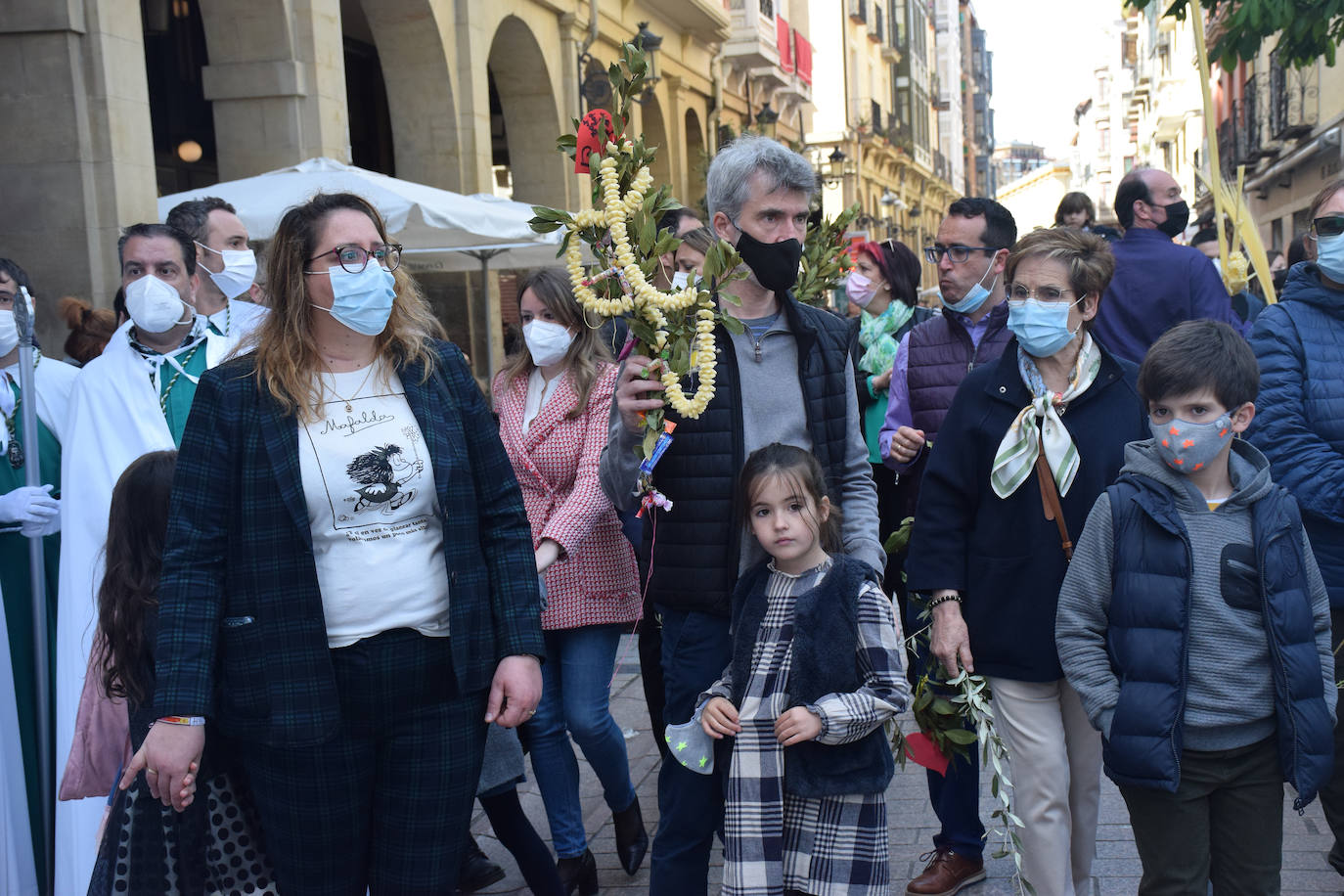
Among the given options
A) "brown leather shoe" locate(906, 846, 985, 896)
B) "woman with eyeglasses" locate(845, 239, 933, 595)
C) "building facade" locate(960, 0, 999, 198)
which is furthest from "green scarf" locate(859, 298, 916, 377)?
"building facade" locate(960, 0, 999, 198)

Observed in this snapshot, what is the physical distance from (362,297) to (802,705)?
1.51 metres

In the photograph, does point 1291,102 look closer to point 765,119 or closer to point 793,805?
point 765,119

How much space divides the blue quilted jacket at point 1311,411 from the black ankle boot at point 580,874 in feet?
8.49

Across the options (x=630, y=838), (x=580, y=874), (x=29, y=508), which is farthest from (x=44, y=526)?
(x=630, y=838)

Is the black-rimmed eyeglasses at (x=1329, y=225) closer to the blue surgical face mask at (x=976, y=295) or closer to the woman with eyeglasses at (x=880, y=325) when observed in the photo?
the blue surgical face mask at (x=976, y=295)

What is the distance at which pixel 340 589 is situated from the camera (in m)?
2.97

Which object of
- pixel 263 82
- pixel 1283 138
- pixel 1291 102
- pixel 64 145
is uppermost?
pixel 1291 102

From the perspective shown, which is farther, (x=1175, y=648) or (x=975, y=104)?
(x=975, y=104)

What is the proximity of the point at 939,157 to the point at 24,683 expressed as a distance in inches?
2752

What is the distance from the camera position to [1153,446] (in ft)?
11.4

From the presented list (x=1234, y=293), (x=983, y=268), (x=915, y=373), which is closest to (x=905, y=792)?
(x=915, y=373)

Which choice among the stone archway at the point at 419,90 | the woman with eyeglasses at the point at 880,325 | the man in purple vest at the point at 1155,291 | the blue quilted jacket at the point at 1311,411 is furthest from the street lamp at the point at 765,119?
the blue quilted jacket at the point at 1311,411

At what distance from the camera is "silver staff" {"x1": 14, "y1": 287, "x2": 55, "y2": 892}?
4.35 metres

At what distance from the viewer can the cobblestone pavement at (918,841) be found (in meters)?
4.46
